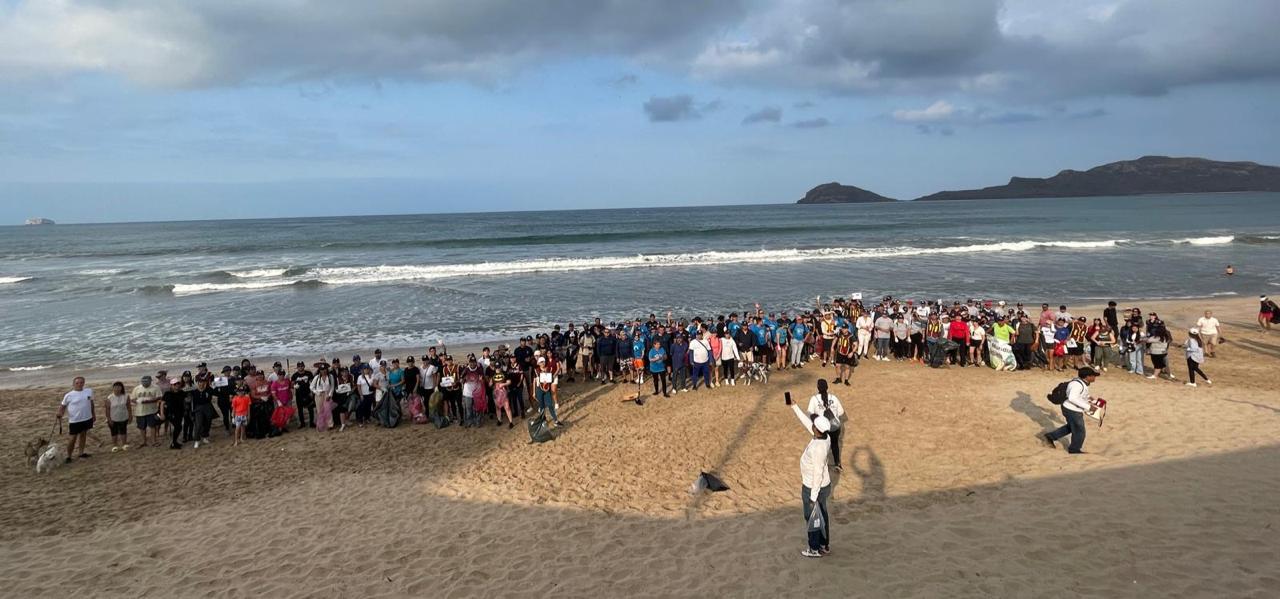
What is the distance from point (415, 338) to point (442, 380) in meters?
8.57

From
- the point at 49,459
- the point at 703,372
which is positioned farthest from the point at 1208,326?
the point at 49,459

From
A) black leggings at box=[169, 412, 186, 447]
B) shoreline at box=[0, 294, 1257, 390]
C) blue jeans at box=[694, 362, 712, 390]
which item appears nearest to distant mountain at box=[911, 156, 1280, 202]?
shoreline at box=[0, 294, 1257, 390]

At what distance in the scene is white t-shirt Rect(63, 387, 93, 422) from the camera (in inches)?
397

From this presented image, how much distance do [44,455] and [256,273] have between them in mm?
29280

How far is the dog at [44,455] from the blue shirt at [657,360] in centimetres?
959

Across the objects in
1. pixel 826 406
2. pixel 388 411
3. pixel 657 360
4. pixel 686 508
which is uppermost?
pixel 826 406

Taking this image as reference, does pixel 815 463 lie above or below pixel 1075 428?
above

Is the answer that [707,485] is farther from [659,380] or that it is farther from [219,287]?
[219,287]

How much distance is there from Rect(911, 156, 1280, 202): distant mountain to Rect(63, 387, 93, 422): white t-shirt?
694 feet

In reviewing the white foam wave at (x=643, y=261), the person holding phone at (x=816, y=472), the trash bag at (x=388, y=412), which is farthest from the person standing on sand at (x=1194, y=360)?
the white foam wave at (x=643, y=261)

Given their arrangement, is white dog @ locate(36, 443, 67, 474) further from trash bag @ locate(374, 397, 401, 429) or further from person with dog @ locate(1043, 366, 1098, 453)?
person with dog @ locate(1043, 366, 1098, 453)

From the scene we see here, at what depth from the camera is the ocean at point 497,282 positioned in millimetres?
20312

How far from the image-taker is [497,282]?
31047 millimetres

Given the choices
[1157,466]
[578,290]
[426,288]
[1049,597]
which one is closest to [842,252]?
[578,290]
